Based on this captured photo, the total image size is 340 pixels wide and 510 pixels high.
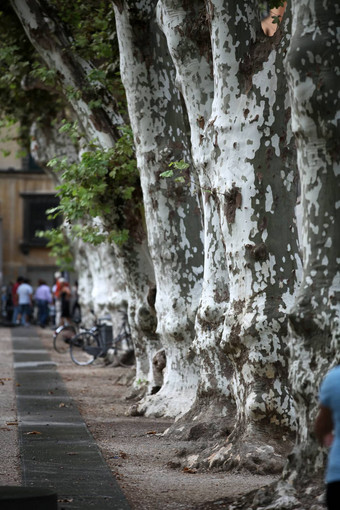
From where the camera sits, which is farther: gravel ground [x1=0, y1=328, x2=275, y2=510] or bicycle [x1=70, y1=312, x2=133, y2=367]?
bicycle [x1=70, y1=312, x2=133, y2=367]

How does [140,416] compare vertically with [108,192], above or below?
below

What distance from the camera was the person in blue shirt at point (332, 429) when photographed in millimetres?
5059

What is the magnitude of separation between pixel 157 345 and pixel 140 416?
2500 millimetres

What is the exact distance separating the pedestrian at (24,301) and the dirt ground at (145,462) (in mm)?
28036

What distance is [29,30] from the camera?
1797cm

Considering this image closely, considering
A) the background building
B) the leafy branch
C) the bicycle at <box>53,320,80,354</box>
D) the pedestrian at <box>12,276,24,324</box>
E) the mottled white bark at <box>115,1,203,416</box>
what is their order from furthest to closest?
1. the background building
2. the pedestrian at <box>12,276,24,324</box>
3. the bicycle at <box>53,320,80,354</box>
4. the leafy branch
5. the mottled white bark at <box>115,1,203,416</box>

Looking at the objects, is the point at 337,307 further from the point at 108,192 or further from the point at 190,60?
the point at 108,192

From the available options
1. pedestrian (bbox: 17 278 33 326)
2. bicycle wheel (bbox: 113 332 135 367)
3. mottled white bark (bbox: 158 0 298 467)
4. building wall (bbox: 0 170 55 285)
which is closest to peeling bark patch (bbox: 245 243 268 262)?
mottled white bark (bbox: 158 0 298 467)

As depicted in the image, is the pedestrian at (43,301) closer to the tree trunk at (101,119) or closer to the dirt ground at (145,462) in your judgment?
the dirt ground at (145,462)

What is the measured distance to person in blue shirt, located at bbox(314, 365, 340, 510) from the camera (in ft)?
16.6

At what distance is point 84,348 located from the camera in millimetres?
24859

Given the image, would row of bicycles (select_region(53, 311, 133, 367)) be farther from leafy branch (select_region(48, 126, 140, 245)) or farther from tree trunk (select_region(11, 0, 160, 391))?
leafy branch (select_region(48, 126, 140, 245))

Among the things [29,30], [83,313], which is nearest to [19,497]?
[29,30]

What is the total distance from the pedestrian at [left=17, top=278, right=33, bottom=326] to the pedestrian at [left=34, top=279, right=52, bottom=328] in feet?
1.28
